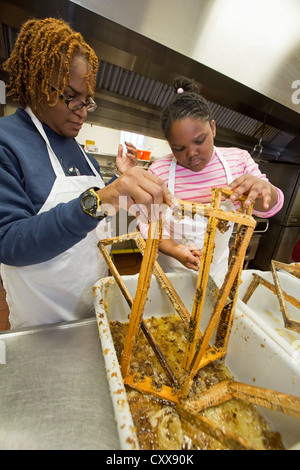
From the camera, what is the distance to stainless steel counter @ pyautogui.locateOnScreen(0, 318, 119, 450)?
19.8 inches

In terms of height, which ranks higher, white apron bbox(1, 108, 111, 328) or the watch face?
the watch face

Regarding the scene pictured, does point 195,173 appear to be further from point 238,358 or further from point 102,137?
point 102,137

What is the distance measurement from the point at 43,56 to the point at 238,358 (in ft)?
4.79

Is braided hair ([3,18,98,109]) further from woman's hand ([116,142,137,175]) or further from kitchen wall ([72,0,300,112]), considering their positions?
woman's hand ([116,142,137,175])

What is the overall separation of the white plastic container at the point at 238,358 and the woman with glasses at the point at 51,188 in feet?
0.62

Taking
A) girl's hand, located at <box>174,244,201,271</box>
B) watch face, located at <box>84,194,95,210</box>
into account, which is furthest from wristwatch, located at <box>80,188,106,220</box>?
girl's hand, located at <box>174,244,201,271</box>

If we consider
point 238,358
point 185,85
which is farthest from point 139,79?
point 238,358

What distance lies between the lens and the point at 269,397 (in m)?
0.56

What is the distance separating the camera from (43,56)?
0.76 meters

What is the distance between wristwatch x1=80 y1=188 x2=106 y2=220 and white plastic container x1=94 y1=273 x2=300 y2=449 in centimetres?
40

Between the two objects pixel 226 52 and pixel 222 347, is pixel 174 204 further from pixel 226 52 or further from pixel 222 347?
pixel 226 52

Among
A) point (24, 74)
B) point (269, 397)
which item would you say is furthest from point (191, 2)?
point (269, 397)

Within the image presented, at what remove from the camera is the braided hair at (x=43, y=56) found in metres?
0.76

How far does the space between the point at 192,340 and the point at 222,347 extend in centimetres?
22
